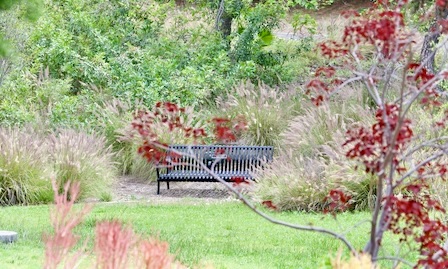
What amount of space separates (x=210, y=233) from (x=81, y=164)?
4815 millimetres

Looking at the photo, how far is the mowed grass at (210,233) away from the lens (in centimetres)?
820

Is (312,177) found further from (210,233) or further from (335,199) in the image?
(335,199)

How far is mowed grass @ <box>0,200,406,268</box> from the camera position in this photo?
820 cm

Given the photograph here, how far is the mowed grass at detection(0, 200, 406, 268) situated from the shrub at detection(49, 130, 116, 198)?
1336 millimetres

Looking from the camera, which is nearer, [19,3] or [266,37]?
[19,3]

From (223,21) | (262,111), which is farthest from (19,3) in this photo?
(223,21)

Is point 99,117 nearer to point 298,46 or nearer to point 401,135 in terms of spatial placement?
point 298,46

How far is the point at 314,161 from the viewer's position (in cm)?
1373

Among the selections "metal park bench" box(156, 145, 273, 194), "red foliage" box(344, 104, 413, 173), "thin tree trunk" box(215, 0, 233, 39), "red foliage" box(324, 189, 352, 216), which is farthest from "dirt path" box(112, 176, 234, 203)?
"red foliage" box(344, 104, 413, 173)

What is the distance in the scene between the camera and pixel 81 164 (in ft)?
48.6

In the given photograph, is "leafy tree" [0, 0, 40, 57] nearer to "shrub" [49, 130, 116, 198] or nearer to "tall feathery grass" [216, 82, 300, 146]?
"shrub" [49, 130, 116, 198]

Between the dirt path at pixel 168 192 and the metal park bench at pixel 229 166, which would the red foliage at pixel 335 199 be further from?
the metal park bench at pixel 229 166

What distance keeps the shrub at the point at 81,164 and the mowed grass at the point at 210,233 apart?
134 centimetres

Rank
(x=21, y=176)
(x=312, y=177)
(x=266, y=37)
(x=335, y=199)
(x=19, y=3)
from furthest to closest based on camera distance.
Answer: (x=266, y=37) < (x=21, y=176) < (x=312, y=177) < (x=19, y=3) < (x=335, y=199)
